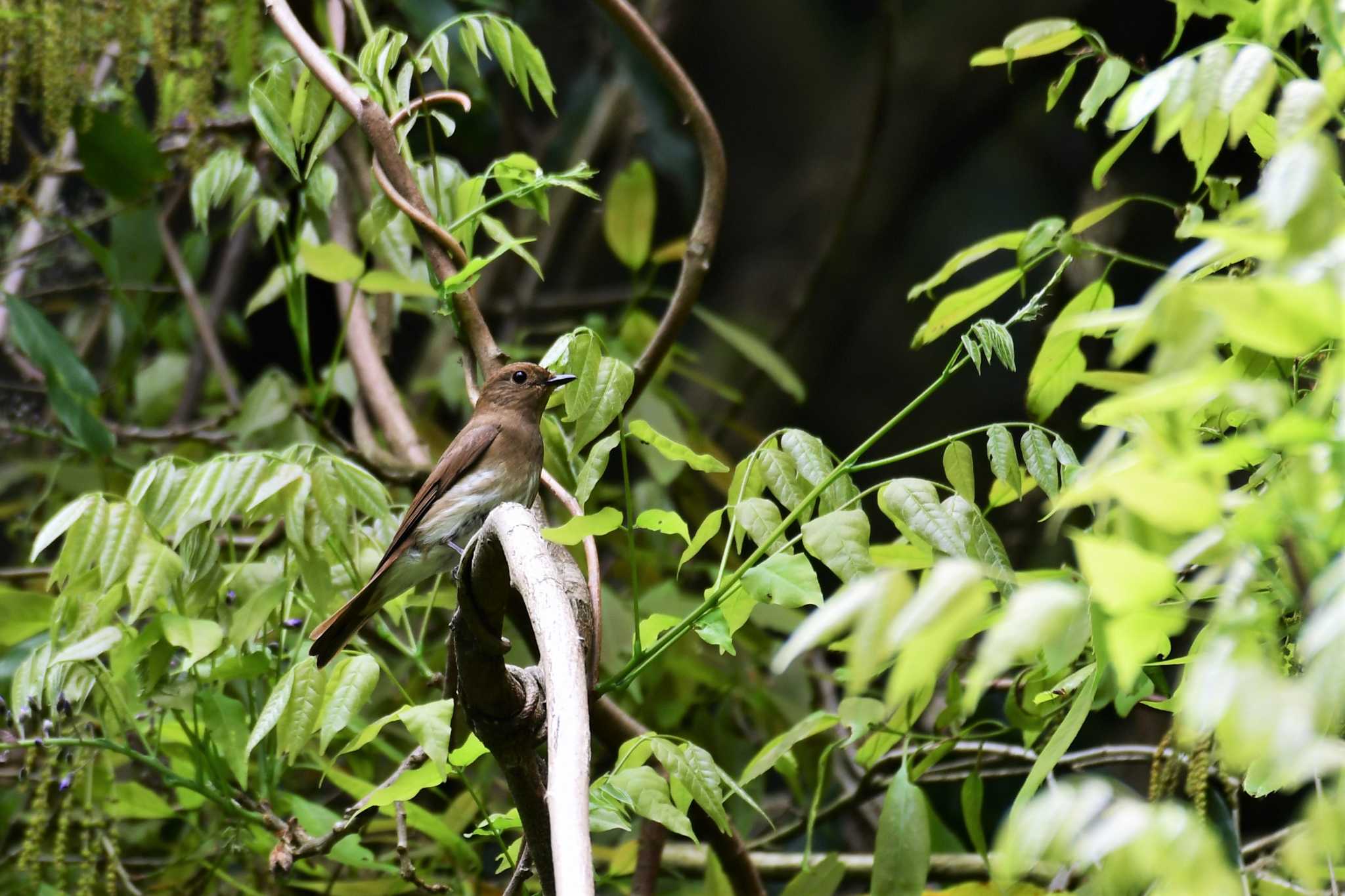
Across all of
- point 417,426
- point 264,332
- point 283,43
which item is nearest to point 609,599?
point 417,426

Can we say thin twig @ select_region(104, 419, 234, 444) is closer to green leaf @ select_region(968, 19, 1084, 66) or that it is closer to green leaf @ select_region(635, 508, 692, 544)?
green leaf @ select_region(635, 508, 692, 544)

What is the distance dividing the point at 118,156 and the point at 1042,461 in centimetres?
282

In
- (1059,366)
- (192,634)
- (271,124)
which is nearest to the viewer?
(1059,366)

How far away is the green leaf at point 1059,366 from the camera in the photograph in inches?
68.6

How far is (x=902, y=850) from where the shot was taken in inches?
76.9

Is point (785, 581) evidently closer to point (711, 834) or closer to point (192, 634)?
point (711, 834)

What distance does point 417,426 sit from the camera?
402cm

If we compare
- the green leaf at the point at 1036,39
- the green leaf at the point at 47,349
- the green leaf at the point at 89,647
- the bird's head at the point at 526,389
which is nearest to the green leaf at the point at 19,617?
the green leaf at the point at 89,647

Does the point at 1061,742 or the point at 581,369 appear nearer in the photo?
the point at 1061,742

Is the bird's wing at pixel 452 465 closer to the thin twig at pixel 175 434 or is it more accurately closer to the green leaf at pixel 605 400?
the green leaf at pixel 605 400

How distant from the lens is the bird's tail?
7.54ft

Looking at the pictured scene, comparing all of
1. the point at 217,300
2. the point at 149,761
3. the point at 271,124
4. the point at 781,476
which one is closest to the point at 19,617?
the point at 149,761

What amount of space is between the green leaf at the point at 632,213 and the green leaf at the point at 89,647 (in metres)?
1.86

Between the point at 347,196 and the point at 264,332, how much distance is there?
229 cm
